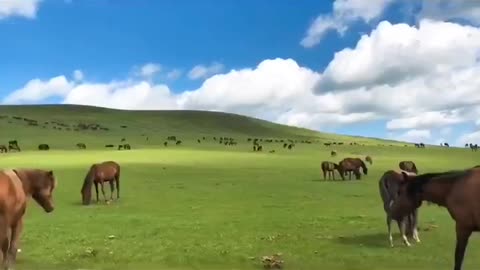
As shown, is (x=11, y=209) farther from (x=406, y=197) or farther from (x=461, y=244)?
(x=461, y=244)

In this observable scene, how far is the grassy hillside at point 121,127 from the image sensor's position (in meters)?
81.0

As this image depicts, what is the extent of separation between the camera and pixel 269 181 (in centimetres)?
3550

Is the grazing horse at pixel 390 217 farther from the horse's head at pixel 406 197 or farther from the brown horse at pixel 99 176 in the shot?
the brown horse at pixel 99 176

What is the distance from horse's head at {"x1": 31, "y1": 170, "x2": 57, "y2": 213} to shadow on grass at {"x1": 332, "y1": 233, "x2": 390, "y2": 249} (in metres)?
7.18

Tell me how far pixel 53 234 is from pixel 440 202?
1045 centimetres

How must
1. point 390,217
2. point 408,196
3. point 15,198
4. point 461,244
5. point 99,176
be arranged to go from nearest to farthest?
point 461,244 < point 15,198 < point 408,196 < point 390,217 < point 99,176

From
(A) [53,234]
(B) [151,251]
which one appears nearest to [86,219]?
(A) [53,234]

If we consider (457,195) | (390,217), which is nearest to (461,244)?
(457,195)

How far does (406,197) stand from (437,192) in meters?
0.96

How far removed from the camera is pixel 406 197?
13250 millimetres

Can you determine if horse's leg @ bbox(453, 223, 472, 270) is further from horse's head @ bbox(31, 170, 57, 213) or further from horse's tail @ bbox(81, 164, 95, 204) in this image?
Result: horse's tail @ bbox(81, 164, 95, 204)

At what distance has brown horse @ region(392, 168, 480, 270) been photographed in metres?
11.5

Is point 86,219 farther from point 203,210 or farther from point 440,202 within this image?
point 440,202

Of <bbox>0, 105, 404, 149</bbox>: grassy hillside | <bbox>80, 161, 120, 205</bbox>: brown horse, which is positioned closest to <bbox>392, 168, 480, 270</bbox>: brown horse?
<bbox>80, 161, 120, 205</bbox>: brown horse
